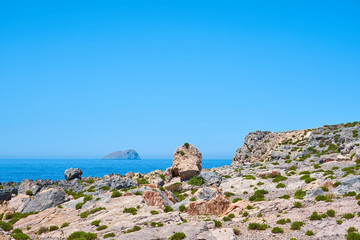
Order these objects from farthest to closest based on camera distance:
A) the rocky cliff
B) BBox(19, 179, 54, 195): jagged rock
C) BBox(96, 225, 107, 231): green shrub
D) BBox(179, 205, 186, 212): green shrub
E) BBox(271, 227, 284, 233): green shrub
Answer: the rocky cliff → BBox(19, 179, 54, 195): jagged rock → BBox(179, 205, 186, 212): green shrub → BBox(96, 225, 107, 231): green shrub → BBox(271, 227, 284, 233): green shrub

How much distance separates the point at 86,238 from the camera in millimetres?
23125

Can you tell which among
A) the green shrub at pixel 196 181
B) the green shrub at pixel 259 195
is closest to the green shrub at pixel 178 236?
the green shrub at pixel 259 195

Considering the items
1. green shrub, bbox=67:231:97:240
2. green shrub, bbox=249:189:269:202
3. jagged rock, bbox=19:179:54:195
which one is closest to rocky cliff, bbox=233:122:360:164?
green shrub, bbox=249:189:269:202

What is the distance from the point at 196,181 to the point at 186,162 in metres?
6.38

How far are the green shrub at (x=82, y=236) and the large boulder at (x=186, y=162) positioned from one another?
3317 cm

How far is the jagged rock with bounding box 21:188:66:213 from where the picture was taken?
3623cm

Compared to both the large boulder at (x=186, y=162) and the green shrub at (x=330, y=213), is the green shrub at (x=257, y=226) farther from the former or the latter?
the large boulder at (x=186, y=162)

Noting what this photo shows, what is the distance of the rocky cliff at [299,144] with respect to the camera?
68325 mm

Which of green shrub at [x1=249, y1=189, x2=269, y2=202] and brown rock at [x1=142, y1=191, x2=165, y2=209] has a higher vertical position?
brown rock at [x1=142, y1=191, x2=165, y2=209]

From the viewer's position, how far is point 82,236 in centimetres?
2336

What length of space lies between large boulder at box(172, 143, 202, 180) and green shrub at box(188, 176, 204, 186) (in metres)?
2.24

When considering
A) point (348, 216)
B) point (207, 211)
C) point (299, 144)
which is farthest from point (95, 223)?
point (299, 144)

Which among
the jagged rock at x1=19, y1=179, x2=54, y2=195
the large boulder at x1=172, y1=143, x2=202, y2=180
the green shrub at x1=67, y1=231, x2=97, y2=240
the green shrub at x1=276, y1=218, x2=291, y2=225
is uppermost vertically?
the large boulder at x1=172, y1=143, x2=202, y2=180

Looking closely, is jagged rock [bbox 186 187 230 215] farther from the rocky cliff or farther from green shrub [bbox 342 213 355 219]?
the rocky cliff
